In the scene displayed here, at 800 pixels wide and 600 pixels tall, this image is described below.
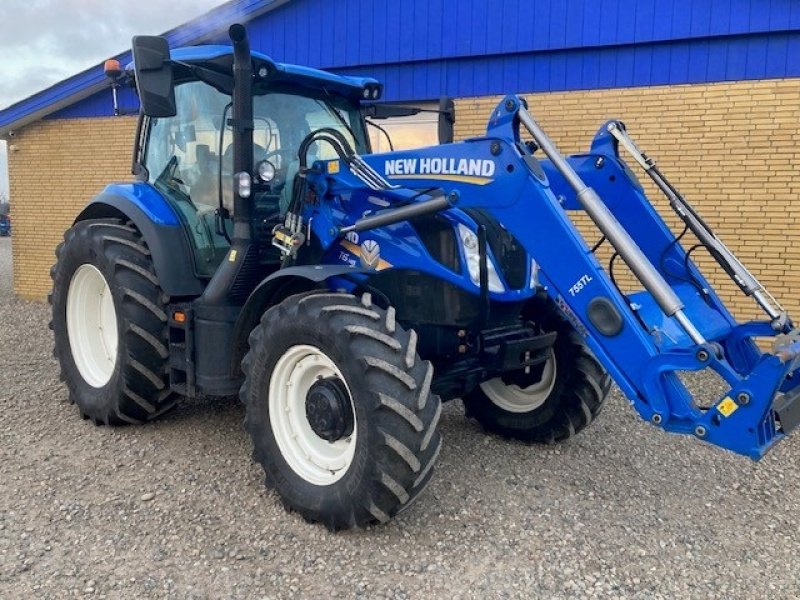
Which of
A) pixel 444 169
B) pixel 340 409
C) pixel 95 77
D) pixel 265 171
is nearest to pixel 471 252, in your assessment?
pixel 444 169

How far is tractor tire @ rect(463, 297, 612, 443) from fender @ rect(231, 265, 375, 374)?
138 cm

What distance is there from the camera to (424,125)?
8547 millimetres

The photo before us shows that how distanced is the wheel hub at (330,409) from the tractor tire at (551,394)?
1.51 metres

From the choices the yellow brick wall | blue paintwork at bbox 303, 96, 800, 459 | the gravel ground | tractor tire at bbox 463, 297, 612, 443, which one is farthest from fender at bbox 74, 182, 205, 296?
the yellow brick wall

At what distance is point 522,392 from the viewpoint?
480 cm

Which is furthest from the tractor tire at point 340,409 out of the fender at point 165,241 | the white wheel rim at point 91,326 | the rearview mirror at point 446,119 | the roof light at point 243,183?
the rearview mirror at point 446,119

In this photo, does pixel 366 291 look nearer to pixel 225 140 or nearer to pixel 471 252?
pixel 471 252

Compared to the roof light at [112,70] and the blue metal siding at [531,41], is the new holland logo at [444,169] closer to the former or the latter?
the roof light at [112,70]

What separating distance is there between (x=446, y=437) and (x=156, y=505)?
193 cm

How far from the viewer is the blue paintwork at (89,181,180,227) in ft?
14.8

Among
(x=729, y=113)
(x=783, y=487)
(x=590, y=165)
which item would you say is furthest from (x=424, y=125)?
(x=783, y=487)

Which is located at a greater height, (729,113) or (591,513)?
(729,113)

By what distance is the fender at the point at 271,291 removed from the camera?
3.67 metres

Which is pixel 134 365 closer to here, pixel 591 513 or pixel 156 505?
pixel 156 505
